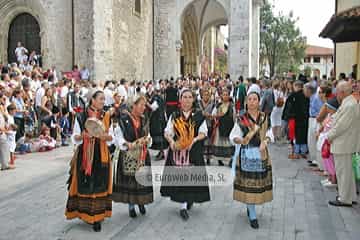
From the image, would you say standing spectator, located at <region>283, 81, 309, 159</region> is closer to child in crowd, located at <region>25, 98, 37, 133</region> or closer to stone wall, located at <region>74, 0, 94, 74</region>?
child in crowd, located at <region>25, 98, 37, 133</region>

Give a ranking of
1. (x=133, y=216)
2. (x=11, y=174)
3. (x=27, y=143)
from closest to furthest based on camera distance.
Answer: (x=133, y=216) < (x=11, y=174) < (x=27, y=143)

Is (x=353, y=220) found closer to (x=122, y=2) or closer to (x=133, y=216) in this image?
(x=133, y=216)

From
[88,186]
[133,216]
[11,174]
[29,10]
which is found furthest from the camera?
[29,10]

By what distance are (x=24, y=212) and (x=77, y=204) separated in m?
1.29

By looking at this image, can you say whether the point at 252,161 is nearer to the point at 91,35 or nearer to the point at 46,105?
the point at 46,105

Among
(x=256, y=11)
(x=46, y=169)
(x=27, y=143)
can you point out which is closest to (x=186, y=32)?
(x=256, y=11)

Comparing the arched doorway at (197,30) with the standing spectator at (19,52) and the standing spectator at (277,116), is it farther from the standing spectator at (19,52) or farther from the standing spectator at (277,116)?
the standing spectator at (277,116)

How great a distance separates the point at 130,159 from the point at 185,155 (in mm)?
734

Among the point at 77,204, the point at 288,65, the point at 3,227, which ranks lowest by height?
the point at 3,227

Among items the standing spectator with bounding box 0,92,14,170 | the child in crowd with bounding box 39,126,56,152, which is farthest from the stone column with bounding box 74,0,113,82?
the standing spectator with bounding box 0,92,14,170

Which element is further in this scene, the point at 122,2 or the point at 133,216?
the point at 122,2

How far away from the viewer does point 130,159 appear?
530cm

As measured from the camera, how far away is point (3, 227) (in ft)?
17.2

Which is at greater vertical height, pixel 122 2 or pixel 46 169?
pixel 122 2
